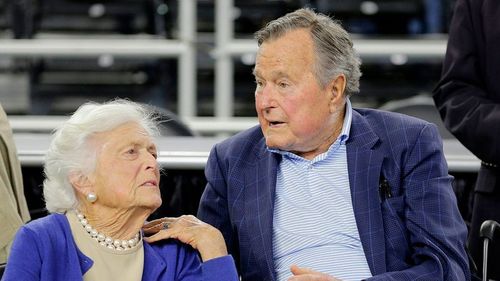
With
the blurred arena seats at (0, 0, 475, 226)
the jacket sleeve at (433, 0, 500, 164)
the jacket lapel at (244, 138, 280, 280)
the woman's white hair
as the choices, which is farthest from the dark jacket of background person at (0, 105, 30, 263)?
the blurred arena seats at (0, 0, 475, 226)

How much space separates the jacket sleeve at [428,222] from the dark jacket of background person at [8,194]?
3.32ft

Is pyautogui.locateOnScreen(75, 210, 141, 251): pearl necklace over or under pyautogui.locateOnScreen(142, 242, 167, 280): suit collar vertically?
over

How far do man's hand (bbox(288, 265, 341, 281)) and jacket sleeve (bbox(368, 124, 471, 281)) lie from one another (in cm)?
13

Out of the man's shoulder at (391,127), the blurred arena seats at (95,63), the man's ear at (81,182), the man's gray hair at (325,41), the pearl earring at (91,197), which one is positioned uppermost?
the man's gray hair at (325,41)

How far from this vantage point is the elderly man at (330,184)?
279 cm

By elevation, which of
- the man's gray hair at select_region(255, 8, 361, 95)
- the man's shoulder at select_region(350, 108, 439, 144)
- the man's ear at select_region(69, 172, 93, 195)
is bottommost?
the man's ear at select_region(69, 172, 93, 195)

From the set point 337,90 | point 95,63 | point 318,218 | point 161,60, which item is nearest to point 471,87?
point 337,90

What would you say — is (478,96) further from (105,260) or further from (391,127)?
(105,260)

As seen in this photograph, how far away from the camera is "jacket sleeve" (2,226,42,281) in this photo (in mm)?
2463

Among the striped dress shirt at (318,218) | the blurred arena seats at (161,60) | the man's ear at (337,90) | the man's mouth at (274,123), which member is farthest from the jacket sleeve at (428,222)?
the blurred arena seats at (161,60)

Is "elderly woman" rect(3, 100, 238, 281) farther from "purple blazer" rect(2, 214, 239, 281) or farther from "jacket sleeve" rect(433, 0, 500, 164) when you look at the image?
"jacket sleeve" rect(433, 0, 500, 164)

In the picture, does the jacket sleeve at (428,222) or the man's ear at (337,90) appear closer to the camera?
the jacket sleeve at (428,222)

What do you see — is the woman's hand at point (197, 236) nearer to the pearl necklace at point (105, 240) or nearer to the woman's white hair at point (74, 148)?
the pearl necklace at point (105, 240)

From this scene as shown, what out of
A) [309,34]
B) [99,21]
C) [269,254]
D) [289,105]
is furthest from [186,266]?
[99,21]
